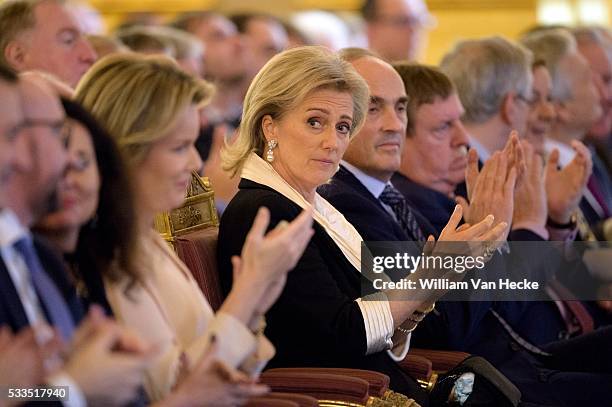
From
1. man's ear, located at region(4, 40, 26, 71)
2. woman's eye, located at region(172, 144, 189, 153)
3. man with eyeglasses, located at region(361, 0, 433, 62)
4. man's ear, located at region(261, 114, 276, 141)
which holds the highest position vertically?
woman's eye, located at region(172, 144, 189, 153)

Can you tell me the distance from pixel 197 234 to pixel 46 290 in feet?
4.32

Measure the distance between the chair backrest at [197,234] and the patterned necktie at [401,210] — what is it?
0.72 meters

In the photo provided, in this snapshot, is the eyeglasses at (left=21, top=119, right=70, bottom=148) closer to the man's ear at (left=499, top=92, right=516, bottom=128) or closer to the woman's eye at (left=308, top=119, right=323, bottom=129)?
the woman's eye at (left=308, top=119, right=323, bottom=129)

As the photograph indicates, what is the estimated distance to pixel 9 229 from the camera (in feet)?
8.41

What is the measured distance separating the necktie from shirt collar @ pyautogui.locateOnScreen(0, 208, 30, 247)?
2 cm

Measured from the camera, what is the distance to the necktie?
8.57ft

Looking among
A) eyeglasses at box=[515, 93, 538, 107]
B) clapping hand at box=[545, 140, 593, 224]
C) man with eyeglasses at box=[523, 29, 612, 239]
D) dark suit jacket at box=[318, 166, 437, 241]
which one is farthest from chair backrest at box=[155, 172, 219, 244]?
man with eyeglasses at box=[523, 29, 612, 239]

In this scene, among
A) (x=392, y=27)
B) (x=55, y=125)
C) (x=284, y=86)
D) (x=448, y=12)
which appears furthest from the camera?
(x=448, y=12)

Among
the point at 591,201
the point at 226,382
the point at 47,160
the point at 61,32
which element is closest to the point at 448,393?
the point at 226,382

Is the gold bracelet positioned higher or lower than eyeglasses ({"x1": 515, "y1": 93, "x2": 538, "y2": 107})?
lower

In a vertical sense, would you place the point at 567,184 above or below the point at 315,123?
below

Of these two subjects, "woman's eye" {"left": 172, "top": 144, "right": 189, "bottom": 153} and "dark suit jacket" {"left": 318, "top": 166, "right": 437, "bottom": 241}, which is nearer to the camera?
"woman's eye" {"left": 172, "top": 144, "right": 189, "bottom": 153}

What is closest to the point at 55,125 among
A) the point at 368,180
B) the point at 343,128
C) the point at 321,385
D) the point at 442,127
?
the point at 321,385

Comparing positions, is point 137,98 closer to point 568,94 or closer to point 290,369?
point 290,369
